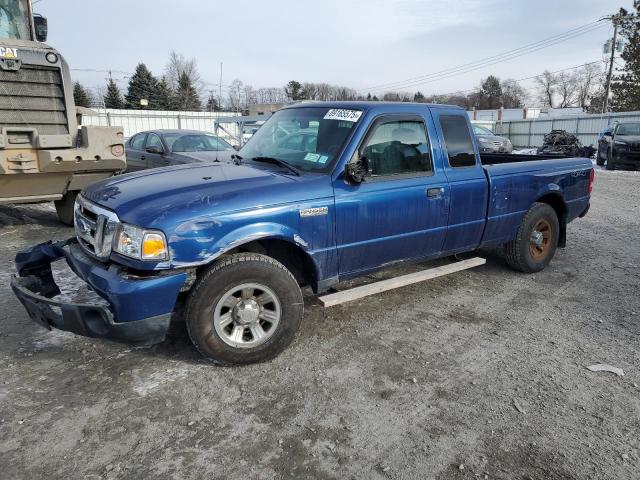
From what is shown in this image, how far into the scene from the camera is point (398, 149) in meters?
4.22

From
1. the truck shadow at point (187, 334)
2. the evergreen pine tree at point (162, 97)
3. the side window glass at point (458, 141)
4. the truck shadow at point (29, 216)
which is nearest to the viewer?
the truck shadow at point (187, 334)

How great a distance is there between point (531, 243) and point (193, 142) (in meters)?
7.54

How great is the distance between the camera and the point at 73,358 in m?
3.64

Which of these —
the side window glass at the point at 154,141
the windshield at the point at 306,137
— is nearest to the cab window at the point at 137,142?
the side window glass at the point at 154,141

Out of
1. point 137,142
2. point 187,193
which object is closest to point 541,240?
point 187,193

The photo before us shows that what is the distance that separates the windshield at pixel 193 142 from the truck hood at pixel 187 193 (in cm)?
652

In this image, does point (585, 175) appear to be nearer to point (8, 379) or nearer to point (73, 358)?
point (73, 358)

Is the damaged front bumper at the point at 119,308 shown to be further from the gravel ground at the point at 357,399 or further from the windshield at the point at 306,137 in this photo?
the windshield at the point at 306,137

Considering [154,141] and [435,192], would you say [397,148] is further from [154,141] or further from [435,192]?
[154,141]

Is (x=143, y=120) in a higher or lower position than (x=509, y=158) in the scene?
higher

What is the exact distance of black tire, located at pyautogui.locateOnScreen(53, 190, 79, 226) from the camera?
7.88m

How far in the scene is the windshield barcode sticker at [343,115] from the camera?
405cm

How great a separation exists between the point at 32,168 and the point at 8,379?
14.2 ft

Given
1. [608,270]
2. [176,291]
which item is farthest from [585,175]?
[176,291]
